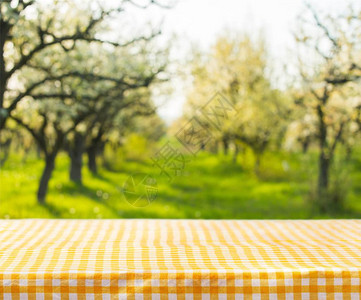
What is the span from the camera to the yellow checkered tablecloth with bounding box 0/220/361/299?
2186 mm

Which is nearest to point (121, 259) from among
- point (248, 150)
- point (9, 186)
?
point (9, 186)

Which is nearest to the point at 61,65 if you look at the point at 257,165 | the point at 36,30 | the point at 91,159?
the point at 36,30

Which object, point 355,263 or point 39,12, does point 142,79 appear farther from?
point 355,263

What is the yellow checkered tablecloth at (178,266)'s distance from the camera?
2.19 metres

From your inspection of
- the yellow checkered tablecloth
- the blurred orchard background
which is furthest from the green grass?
the yellow checkered tablecloth

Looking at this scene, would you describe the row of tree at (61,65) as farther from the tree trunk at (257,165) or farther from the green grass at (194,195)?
the tree trunk at (257,165)

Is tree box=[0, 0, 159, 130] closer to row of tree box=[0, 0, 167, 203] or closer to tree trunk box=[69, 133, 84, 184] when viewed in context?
row of tree box=[0, 0, 167, 203]

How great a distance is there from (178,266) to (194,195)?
12359 millimetres

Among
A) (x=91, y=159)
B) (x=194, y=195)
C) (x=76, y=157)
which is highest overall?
(x=76, y=157)

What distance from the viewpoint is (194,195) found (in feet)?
47.9

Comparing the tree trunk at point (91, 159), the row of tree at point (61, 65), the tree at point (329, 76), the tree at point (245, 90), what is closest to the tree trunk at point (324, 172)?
the tree at point (329, 76)

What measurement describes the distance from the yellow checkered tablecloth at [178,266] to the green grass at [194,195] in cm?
733

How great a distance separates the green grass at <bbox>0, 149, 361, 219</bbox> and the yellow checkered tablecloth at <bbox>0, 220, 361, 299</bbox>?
733 cm

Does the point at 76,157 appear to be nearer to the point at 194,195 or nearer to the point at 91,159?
the point at 91,159
